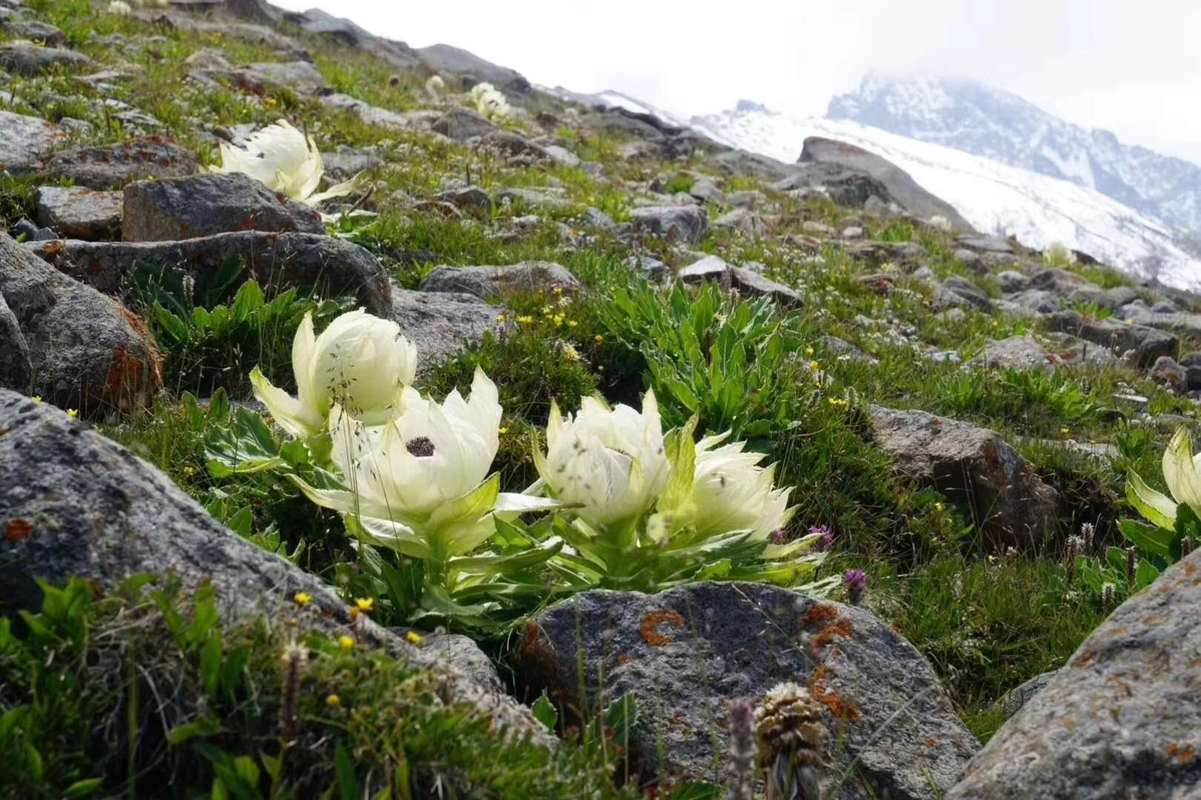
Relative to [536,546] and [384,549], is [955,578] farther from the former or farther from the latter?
[384,549]

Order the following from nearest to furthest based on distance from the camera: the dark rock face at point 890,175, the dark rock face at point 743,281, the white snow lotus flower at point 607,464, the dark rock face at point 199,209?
1. the white snow lotus flower at point 607,464
2. the dark rock face at point 199,209
3. the dark rock face at point 743,281
4. the dark rock face at point 890,175

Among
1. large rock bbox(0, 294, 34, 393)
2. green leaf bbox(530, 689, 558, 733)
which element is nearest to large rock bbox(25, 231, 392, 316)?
large rock bbox(0, 294, 34, 393)

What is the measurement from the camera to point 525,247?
7.92m

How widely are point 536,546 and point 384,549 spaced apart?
415 mm

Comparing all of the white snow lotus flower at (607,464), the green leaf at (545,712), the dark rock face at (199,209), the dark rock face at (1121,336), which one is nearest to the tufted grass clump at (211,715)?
the green leaf at (545,712)

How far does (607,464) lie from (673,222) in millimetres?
8296

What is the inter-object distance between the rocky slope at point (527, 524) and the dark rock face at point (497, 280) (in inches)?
1.8

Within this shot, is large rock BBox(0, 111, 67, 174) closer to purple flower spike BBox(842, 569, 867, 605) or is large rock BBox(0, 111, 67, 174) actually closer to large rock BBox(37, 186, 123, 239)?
large rock BBox(37, 186, 123, 239)

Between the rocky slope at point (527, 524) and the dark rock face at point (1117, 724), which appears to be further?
the dark rock face at point (1117, 724)

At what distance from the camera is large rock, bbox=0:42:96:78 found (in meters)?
10.5

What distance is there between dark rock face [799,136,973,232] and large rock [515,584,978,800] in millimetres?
23175

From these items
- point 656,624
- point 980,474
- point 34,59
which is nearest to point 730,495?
point 656,624

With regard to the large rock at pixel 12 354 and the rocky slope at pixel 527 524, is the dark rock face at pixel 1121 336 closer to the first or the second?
the rocky slope at pixel 527 524

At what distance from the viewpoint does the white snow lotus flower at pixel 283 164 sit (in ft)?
21.7
